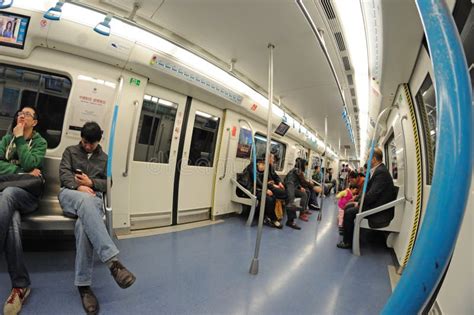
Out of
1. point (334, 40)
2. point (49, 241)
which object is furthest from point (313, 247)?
point (49, 241)

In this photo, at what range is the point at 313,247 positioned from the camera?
9.96 feet

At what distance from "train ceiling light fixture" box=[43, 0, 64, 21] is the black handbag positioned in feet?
4.88

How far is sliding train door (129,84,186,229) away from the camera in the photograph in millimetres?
3121

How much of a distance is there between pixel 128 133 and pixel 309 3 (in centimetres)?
275

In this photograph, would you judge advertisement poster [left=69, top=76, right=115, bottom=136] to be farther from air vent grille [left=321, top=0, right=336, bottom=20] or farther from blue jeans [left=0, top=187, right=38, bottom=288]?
air vent grille [left=321, top=0, right=336, bottom=20]

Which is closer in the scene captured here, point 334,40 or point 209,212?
point 334,40

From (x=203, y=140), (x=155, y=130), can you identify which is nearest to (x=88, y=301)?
(x=155, y=130)

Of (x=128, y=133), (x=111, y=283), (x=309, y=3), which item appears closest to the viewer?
(x=111, y=283)

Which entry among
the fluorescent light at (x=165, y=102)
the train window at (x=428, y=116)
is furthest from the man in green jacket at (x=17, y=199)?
the train window at (x=428, y=116)

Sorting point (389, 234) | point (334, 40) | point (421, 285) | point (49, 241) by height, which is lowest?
point (49, 241)

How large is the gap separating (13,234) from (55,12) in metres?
2.09

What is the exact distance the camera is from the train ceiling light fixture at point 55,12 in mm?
1912

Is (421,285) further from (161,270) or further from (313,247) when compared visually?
(313,247)

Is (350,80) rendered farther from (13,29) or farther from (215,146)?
(13,29)
